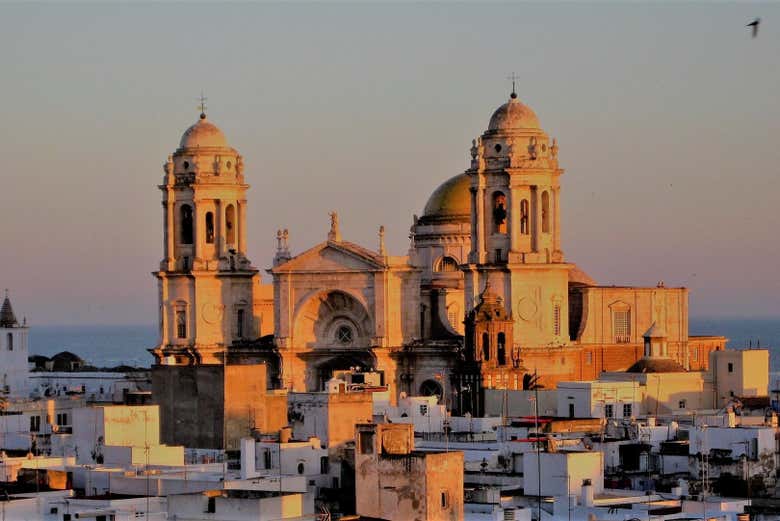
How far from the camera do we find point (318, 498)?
7681cm

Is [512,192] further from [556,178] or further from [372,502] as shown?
[372,502]

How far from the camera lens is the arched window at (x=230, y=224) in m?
127

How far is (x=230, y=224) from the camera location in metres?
127

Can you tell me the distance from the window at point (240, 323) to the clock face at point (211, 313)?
864 mm

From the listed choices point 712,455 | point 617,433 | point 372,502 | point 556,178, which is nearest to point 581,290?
point 556,178

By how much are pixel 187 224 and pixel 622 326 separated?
18.0 meters

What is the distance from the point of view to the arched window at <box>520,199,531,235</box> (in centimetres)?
11756

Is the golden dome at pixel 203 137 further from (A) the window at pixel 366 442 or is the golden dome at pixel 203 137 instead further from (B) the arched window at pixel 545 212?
(A) the window at pixel 366 442

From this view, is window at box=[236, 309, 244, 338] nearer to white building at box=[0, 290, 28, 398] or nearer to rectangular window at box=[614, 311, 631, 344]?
white building at box=[0, 290, 28, 398]

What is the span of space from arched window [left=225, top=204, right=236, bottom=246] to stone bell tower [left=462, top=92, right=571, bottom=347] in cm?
1243

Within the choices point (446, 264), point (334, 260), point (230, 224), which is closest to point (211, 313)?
point (230, 224)

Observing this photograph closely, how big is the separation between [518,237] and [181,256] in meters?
16.1

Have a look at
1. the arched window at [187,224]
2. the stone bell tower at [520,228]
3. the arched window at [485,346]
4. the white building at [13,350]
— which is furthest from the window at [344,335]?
the white building at [13,350]

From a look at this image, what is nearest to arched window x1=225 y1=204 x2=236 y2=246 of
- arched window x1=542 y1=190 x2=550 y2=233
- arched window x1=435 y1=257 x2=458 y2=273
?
arched window x1=435 y1=257 x2=458 y2=273
